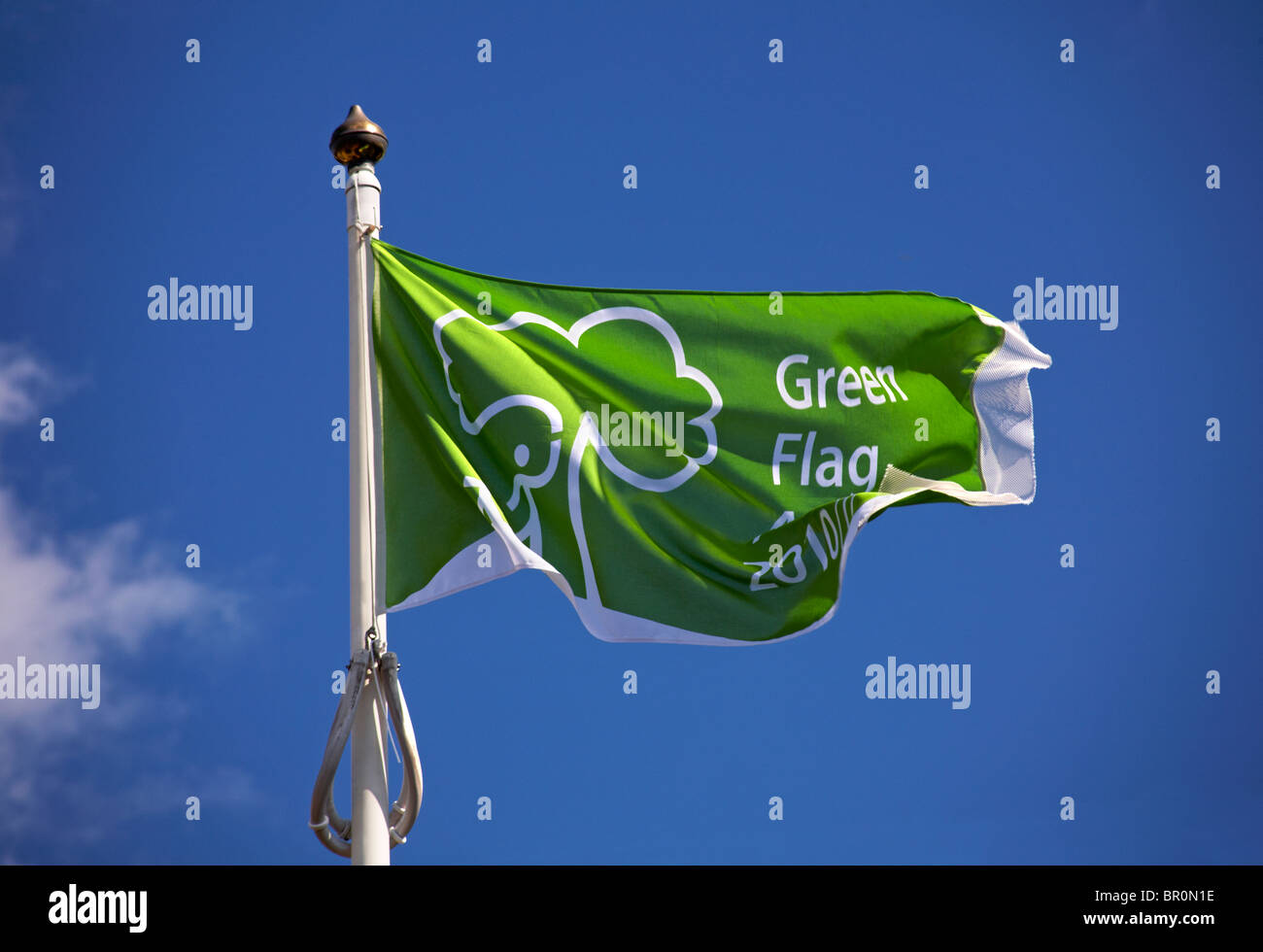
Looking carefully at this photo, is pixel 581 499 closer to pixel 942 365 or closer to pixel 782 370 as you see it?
pixel 782 370

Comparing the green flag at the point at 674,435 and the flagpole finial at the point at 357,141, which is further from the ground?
the flagpole finial at the point at 357,141

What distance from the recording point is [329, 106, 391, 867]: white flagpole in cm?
1027

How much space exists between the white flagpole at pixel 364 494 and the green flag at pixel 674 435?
19.6 inches

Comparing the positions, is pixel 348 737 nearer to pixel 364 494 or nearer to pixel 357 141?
pixel 364 494

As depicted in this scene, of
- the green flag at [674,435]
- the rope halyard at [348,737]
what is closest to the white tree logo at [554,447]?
the green flag at [674,435]

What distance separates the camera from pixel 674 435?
1302 centimetres

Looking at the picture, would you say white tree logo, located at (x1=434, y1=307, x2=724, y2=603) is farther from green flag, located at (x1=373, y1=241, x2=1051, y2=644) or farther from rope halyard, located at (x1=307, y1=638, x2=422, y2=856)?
rope halyard, located at (x1=307, y1=638, x2=422, y2=856)

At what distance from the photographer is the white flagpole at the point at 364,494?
10266 mm

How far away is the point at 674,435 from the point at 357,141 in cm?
372

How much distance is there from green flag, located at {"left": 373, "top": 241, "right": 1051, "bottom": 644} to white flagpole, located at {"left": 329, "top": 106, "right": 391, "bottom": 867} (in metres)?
0.50

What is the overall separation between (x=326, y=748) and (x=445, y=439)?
2755 millimetres

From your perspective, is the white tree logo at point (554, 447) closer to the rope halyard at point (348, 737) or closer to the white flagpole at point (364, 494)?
the white flagpole at point (364, 494)

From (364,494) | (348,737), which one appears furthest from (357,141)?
(348,737)
